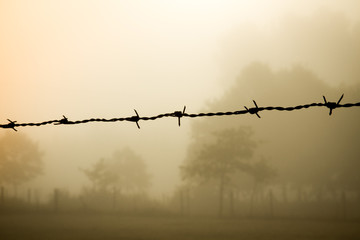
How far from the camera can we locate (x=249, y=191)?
89.6 ft

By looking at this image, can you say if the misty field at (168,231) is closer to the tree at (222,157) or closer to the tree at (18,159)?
the tree at (222,157)

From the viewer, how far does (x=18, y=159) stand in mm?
41438

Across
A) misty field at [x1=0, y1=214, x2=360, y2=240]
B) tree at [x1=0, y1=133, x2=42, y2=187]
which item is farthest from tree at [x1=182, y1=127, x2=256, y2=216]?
tree at [x1=0, y1=133, x2=42, y2=187]

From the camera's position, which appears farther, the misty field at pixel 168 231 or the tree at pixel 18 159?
the tree at pixel 18 159

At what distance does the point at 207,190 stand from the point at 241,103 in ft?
25.4

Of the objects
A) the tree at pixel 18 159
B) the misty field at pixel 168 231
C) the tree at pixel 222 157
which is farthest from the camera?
the tree at pixel 18 159

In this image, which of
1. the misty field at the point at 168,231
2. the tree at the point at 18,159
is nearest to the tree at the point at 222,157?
the misty field at the point at 168,231

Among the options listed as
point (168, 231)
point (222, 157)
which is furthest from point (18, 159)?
point (168, 231)

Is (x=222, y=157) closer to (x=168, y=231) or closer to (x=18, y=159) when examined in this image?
(x=168, y=231)

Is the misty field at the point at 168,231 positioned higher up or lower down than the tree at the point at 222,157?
lower down

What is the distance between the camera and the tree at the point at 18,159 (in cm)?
4003

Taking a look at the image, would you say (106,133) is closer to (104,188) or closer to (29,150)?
(29,150)

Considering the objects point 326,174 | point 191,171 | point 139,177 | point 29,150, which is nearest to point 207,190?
→ point 191,171

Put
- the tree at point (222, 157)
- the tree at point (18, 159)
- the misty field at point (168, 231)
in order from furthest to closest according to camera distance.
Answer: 1. the tree at point (18, 159)
2. the tree at point (222, 157)
3. the misty field at point (168, 231)
